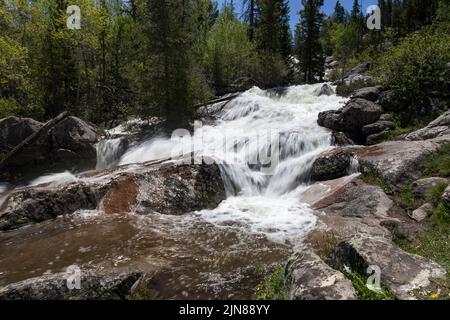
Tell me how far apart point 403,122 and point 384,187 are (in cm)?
653

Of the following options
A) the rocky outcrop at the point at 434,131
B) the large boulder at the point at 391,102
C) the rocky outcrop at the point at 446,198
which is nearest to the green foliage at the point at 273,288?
the rocky outcrop at the point at 446,198

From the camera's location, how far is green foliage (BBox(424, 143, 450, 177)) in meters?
9.84

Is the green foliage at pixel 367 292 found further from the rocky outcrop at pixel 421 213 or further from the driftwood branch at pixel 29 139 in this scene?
the driftwood branch at pixel 29 139

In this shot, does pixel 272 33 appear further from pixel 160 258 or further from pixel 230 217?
pixel 160 258

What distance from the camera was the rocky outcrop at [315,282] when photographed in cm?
429

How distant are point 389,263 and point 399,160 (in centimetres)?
680

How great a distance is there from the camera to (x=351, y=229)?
8641 millimetres

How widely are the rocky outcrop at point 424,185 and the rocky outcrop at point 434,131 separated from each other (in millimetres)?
3772

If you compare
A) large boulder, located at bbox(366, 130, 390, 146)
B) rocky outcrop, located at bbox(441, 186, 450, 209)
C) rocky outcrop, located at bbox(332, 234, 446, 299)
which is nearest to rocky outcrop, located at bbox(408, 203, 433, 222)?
rocky outcrop, located at bbox(441, 186, 450, 209)

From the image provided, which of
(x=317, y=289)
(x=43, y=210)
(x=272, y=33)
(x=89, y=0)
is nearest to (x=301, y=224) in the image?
(x=317, y=289)

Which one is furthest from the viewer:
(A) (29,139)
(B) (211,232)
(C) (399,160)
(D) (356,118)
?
(A) (29,139)

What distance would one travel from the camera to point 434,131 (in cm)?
1291

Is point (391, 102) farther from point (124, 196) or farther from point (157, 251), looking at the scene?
point (157, 251)

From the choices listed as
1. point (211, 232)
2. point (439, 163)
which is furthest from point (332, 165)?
point (211, 232)
